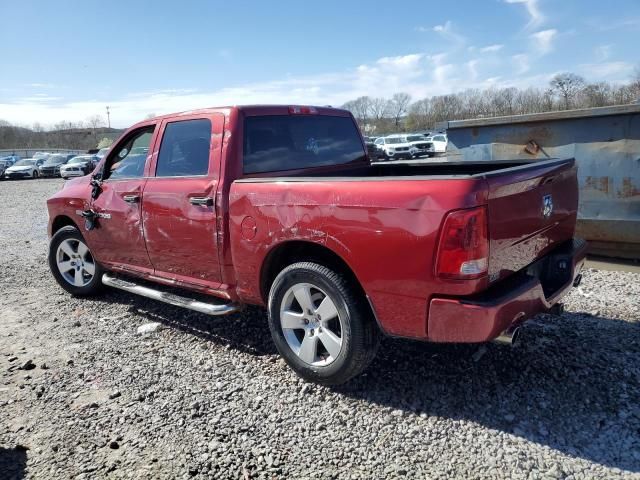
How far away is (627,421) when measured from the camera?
2.84 metres

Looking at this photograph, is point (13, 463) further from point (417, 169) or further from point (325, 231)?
point (417, 169)

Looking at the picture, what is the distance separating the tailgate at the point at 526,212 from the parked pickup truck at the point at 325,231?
0.01 m

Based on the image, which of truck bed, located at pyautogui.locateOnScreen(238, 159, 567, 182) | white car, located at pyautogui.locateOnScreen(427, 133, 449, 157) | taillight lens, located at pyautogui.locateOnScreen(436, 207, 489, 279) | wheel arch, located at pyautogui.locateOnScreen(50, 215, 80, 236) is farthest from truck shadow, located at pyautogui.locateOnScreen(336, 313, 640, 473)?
white car, located at pyautogui.locateOnScreen(427, 133, 449, 157)

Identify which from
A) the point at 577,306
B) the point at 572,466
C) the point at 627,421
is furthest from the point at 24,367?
the point at 577,306

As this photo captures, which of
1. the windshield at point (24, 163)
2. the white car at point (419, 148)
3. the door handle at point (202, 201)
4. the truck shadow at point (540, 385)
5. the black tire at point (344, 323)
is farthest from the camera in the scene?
the white car at point (419, 148)

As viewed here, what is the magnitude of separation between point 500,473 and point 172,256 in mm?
2901

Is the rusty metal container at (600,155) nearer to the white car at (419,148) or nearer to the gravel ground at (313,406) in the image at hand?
the gravel ground at (313,406)

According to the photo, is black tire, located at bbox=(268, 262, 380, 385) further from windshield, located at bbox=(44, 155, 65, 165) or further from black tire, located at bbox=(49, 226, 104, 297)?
windshield, located at bbox=(44, 155, 65, 165)

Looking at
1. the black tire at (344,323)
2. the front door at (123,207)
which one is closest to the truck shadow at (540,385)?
the black tire at (344,323)

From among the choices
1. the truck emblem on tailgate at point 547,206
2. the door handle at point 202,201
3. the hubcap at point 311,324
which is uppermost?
the door handle at point 202,201

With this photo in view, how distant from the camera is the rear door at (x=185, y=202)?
149 inches

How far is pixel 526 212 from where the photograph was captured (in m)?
2.94

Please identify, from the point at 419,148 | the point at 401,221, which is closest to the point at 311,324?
the point at 401,221

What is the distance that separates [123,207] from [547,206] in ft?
11.6
